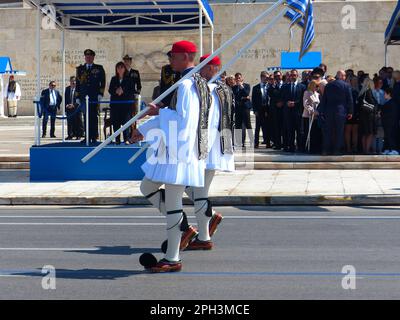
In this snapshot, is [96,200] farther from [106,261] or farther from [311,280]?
[311,280]

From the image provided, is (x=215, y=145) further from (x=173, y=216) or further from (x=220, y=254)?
(x=173, y=216)

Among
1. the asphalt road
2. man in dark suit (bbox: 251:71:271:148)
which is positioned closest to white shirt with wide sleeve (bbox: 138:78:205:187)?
the asphalt road

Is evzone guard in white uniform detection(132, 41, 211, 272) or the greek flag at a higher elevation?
the greek flag

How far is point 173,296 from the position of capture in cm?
857

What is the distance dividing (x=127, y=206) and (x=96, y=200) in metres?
0.60

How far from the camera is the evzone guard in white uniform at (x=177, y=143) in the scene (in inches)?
376

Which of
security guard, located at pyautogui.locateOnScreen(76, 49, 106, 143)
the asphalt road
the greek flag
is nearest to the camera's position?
the asphalt road

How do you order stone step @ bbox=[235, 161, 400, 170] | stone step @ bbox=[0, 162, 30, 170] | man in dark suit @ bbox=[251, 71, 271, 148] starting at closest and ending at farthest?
stone step @ bbox=[235, 161, 400, 170], stone step @ bbox=[0, 162, 30, 170], man in dark suit @ bbox=[251, 71, 271, 148]

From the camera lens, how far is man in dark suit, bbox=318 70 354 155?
20953 millimetres

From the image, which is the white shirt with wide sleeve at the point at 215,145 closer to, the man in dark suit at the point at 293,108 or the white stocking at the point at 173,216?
the white stocking at the point at 173,216

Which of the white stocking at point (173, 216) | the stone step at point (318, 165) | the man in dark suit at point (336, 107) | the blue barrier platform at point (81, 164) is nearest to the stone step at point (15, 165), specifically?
the blue barrier platform at point (81, 164)

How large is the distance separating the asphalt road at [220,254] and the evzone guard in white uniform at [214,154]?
245mm

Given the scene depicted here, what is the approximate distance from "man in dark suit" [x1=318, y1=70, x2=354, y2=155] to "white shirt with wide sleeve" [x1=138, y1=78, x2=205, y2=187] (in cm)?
1165

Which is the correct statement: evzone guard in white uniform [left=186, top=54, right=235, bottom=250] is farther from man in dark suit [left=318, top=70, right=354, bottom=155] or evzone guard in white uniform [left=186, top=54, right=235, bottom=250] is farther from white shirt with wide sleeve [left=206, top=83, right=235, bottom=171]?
man in dark suit [left=318, top=70, right=354, bottom=155]
